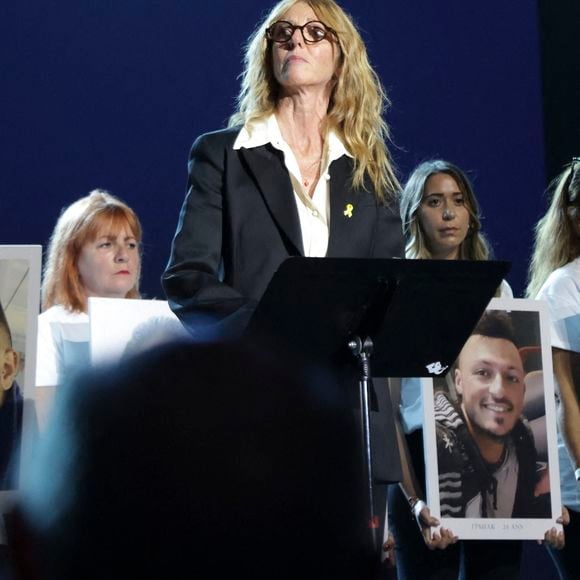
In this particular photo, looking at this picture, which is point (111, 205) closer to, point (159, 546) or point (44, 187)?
point (44, 187)

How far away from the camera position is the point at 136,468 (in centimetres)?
51

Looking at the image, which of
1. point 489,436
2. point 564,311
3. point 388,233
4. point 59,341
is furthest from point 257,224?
point 564,311

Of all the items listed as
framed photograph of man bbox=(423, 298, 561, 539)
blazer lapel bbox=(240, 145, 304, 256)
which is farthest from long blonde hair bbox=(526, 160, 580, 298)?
blazer lapel bbox=(240, 145, 304, 256)

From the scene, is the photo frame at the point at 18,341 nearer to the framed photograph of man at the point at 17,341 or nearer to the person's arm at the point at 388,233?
the framed photograph of man at the point at 17,341

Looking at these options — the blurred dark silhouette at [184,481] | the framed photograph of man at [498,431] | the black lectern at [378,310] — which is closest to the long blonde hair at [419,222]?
the framed photograph of man at [498,431]

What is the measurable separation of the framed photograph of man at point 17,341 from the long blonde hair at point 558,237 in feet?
5.53

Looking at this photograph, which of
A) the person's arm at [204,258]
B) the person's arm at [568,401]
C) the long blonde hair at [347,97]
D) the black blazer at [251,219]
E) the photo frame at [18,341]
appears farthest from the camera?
the person's arm at [568,401]

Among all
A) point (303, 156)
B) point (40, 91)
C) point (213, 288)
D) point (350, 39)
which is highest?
point (40, 91)

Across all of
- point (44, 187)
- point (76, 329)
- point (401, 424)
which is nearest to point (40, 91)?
point (44, 187)

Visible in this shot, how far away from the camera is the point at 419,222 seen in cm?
393

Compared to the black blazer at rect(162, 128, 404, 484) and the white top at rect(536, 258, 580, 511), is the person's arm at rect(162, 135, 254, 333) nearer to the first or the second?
the black blazer at rect(162, 128, 404, 484)

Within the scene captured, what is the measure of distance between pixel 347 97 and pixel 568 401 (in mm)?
1441

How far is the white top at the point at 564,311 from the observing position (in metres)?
3.61

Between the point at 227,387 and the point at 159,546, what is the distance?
0.25 feet
